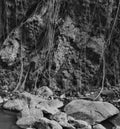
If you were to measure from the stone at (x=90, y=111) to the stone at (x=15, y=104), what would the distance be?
19.9 inches

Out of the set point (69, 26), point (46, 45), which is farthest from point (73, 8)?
point (46, 45)

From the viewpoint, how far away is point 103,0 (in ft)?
12.7

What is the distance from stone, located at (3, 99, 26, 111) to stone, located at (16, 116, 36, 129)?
12.8 inches

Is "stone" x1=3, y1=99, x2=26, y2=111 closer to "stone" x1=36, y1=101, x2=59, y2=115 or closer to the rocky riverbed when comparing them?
the rocky riverbed

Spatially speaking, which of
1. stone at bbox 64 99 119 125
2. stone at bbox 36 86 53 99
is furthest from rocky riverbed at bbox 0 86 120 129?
stone at bbox 36 86 53 99

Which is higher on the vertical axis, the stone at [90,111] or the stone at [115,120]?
the stone at [90,111]

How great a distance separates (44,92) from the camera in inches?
143

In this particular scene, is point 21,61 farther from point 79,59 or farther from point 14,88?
point 79,59

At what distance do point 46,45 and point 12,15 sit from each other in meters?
0.74

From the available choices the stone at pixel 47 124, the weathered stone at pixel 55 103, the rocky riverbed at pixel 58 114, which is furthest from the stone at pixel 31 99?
the stone at pixel 47 124

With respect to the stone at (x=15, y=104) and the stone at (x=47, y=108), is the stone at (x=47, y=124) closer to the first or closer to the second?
the stone at (x=47, y=108)

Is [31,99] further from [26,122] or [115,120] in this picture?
[115,120]

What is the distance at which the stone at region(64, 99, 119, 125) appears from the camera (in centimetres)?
294

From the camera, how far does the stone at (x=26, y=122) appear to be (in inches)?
110
